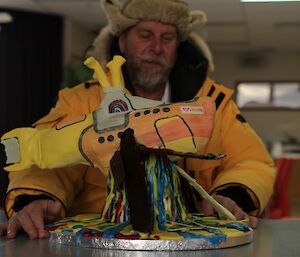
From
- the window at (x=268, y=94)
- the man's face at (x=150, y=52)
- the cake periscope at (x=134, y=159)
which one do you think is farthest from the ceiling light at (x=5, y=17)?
the cake periscope at (x=134, y=159)

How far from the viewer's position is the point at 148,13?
154 cm

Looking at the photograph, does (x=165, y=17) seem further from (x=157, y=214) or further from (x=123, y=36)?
(x=157, y=214)

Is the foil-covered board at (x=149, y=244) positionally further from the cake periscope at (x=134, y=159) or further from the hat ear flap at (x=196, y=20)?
the hat ear flap at (x=196, y=20)

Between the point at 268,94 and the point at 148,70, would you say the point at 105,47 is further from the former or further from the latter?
the point at 268,94

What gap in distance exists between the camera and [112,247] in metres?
0.87

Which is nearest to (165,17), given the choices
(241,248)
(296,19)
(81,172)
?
(81,172)

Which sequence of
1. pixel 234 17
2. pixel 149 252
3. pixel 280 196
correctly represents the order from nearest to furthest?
pixel 149 252 < pixel 280 196 < pixel 234 17

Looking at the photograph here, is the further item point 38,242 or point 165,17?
point 165,17

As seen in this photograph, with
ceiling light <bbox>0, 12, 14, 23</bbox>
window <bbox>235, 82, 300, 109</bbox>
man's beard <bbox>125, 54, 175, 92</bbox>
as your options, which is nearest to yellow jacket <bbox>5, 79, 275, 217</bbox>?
man's beard <bbox>125, 54, 175, 92</bbox>

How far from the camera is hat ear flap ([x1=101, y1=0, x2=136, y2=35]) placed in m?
1.59

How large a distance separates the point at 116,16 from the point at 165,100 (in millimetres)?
262

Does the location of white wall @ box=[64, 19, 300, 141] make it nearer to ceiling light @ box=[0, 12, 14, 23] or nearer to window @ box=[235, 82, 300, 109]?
window @ box=[235, 82, 300, 109]

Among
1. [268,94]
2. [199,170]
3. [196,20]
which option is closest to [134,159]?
[199,170]

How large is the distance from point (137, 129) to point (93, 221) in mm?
194
